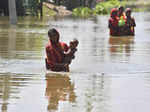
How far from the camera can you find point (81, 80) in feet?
30.3

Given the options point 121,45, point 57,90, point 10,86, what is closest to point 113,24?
point 121,45

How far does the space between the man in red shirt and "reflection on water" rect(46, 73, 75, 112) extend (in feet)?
1.06

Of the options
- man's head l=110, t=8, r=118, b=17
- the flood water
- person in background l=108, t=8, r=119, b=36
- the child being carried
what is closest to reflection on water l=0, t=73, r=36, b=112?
the flood water

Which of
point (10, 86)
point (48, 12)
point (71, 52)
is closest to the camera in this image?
point (10, 86)

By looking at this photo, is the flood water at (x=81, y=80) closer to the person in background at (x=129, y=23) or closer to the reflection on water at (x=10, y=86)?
the reflection on water at (x=10, y=86)

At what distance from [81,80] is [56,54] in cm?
103

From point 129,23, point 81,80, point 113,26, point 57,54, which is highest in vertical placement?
point 57,54

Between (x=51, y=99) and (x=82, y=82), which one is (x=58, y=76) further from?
(x=51, y=99)

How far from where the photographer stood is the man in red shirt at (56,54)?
395 inches

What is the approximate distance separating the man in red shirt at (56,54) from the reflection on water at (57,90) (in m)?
0.32

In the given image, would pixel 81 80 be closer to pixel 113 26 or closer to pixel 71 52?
pixel 71 52

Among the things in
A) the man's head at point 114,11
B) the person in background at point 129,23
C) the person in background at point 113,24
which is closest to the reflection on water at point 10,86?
the man's head at point 114,11

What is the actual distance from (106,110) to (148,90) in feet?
5.39

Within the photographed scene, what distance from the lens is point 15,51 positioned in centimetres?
1382
